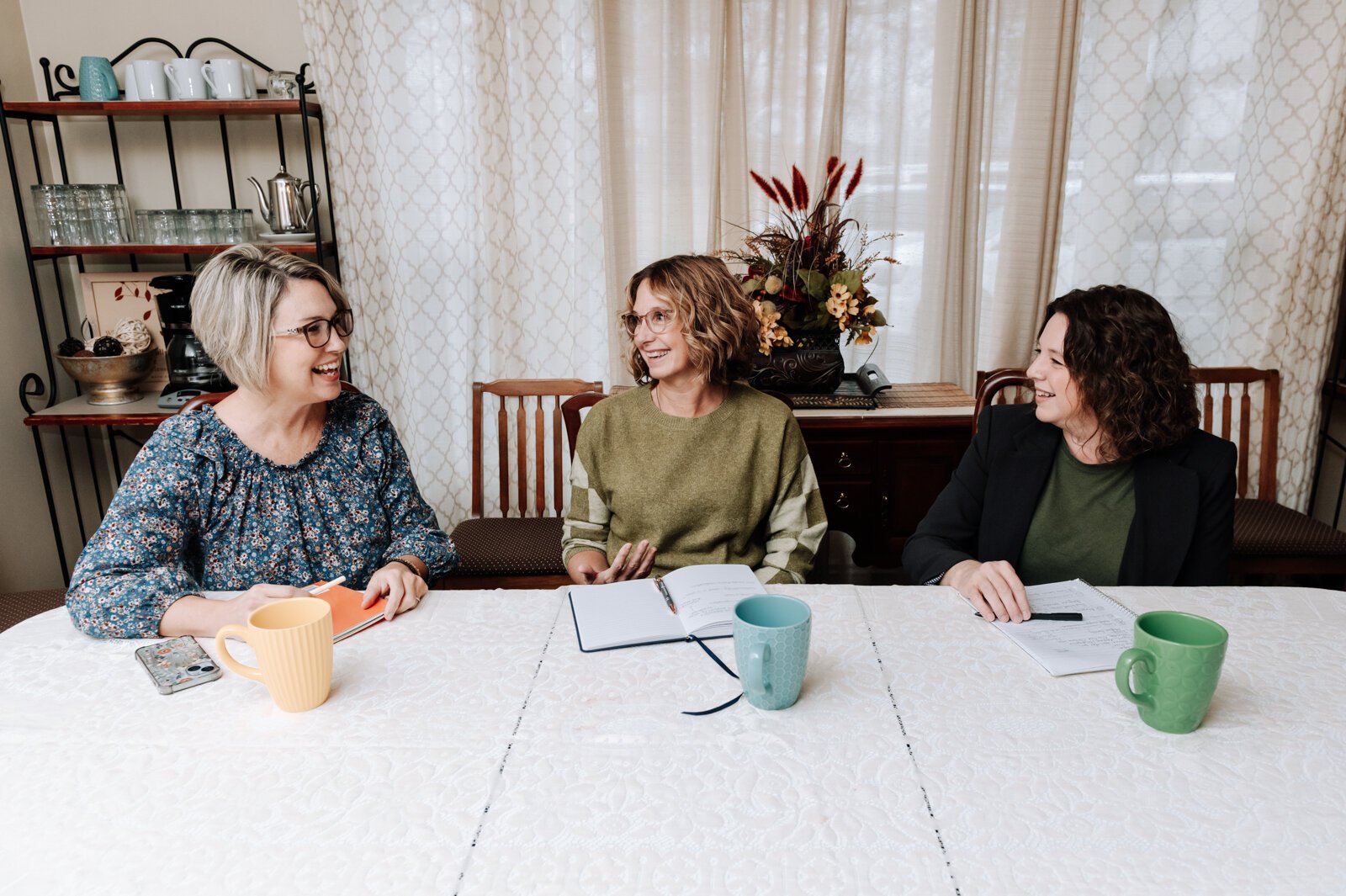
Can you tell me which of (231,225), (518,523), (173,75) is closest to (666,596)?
(518,523)

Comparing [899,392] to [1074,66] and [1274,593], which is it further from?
[1274,593]

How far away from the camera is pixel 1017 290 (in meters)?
2.75

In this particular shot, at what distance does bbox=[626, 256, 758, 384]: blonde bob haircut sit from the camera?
1678 mm

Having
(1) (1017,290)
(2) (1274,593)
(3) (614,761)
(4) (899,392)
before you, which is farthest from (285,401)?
(1) (1017,290)

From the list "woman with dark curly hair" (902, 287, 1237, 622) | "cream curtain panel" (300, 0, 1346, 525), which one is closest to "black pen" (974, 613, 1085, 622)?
"woman with dark curly hair" (902, 287, 1237, 622)

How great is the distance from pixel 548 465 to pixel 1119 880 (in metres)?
2.47

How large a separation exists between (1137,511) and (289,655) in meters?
1.29

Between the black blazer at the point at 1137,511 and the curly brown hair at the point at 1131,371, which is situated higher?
the curly brown hair at the point at 1131,371

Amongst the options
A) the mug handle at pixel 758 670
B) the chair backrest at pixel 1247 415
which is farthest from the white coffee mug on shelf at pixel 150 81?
the chair backrest at pixel 1247 415

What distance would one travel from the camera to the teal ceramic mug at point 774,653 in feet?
3.09

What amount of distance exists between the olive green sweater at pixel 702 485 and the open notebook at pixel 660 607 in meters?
0.34

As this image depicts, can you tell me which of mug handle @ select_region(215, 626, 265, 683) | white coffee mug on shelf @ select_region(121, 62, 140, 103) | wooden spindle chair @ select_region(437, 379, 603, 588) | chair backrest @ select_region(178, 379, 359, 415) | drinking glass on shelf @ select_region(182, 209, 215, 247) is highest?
white coffee mug on shelf @ select_region(121, 62, 140, 103)

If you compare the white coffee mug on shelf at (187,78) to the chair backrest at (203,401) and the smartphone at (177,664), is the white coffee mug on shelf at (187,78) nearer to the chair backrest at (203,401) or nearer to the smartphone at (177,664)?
the chair backrest at (203,401)

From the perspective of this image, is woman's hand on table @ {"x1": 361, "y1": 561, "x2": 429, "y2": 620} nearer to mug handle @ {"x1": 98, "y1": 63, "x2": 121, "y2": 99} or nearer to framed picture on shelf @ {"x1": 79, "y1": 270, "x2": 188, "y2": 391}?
framed picture on shelf @ {"x1": 79, "y1": 270, "x2": 188, "y2": 391}
